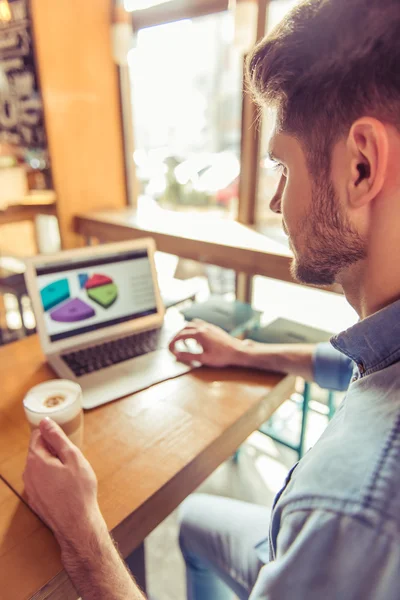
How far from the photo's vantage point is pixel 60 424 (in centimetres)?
70

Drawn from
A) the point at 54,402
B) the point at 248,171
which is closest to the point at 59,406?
the point at 54,402

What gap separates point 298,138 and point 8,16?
260cm

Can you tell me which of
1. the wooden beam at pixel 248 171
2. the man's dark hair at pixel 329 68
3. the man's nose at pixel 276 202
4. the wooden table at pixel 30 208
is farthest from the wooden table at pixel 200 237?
the man's dark hair at pixel 329 68

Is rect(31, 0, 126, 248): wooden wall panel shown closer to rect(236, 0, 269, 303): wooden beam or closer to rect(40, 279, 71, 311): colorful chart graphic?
rect(236, 0, 269, 303): wooden beam

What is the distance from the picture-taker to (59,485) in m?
0.62

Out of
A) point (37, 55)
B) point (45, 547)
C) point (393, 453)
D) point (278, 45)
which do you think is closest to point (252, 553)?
point (45, 547)

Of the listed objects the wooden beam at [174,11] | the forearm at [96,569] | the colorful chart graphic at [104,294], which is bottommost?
the forearm at [96,569]

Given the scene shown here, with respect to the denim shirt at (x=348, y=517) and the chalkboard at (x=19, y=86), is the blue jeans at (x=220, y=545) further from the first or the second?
the chalkboard at (x=19, y=86)

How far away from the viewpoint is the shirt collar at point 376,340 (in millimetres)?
506

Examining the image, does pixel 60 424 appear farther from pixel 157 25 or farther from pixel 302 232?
pixel 157 25

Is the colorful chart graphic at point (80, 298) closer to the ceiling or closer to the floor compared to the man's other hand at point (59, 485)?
closer to the ceiling

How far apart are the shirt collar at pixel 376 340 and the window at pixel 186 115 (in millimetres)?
1803

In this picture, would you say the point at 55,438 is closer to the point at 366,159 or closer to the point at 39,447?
the point at 39,447

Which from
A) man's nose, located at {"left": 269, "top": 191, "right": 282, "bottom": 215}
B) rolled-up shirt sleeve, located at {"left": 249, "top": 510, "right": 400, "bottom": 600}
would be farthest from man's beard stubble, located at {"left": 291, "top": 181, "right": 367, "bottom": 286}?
rolled-up shirt sleeve, located at {"left": 249, "top": 510, "right": 400, "bottom": 600}
